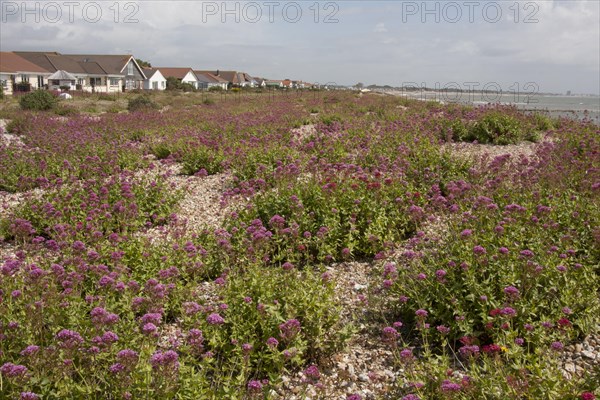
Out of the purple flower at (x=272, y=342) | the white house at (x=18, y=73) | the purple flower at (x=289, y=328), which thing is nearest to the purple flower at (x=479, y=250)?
the purple flower at (x=289, y=328)

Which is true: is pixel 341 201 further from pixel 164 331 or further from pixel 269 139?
pixel 269 139

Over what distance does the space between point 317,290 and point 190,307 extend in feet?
4.42

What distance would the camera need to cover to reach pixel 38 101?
2952 cm

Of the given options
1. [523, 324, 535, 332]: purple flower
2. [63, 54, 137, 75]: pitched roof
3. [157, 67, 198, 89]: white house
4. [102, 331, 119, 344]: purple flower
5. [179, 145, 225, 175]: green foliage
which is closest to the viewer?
[102, 331, 119, 344]: purple flower

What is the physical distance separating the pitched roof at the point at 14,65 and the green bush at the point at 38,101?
39.9 meters

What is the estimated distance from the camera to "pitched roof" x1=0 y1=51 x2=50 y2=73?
63.3 metres

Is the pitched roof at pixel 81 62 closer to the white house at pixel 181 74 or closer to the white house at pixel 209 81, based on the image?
the white house at pixel 181 74

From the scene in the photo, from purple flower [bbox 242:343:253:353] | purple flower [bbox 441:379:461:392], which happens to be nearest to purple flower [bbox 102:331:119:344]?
purple flower [bbox 242:343:253:353]

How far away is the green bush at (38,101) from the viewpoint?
95.5 feet

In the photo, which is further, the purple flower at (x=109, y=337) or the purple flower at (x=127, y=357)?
the purple flower at (x=109, y=337)

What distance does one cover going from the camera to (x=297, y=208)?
7.12m

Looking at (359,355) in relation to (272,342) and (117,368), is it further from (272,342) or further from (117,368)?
(117,368)

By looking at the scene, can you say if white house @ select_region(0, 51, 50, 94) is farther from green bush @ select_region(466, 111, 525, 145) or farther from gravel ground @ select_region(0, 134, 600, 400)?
gravel ground @ select_region(0, 134, 600, 400)

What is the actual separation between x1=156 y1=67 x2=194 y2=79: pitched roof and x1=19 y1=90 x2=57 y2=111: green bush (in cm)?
7685
